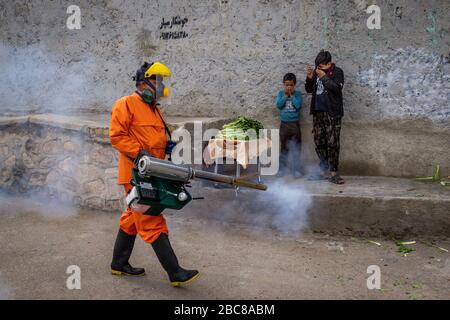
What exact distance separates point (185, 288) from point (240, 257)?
961 millimetres

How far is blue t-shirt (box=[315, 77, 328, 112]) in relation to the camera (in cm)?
652

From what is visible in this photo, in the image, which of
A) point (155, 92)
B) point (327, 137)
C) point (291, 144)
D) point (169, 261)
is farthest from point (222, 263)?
point (291, 144)

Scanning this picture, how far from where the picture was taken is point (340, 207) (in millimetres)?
5715

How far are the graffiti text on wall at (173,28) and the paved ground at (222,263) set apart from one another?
3148mm

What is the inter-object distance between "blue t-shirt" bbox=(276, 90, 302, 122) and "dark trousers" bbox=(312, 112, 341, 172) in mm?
348

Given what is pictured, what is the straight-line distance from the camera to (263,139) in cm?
654

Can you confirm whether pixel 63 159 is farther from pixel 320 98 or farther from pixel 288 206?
pixel 320 98

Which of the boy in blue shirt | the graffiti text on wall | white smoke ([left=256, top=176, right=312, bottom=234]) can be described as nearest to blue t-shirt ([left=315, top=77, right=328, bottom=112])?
the boy in blue shirt

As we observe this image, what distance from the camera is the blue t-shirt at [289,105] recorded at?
6.95 meters

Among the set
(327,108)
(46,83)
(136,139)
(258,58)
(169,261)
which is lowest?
(169,261)

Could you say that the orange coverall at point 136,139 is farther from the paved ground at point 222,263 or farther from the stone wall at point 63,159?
the stone wall at point 63,159

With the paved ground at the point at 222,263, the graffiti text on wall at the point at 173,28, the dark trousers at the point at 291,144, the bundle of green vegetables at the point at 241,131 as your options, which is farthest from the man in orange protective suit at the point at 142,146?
the graffiti text on wall at the point at 173,28

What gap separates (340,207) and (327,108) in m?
1.50

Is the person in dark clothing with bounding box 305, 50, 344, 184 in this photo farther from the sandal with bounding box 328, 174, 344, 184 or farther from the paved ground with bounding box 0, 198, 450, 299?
the paved ground with bounding box 0, 198, 450, 299
